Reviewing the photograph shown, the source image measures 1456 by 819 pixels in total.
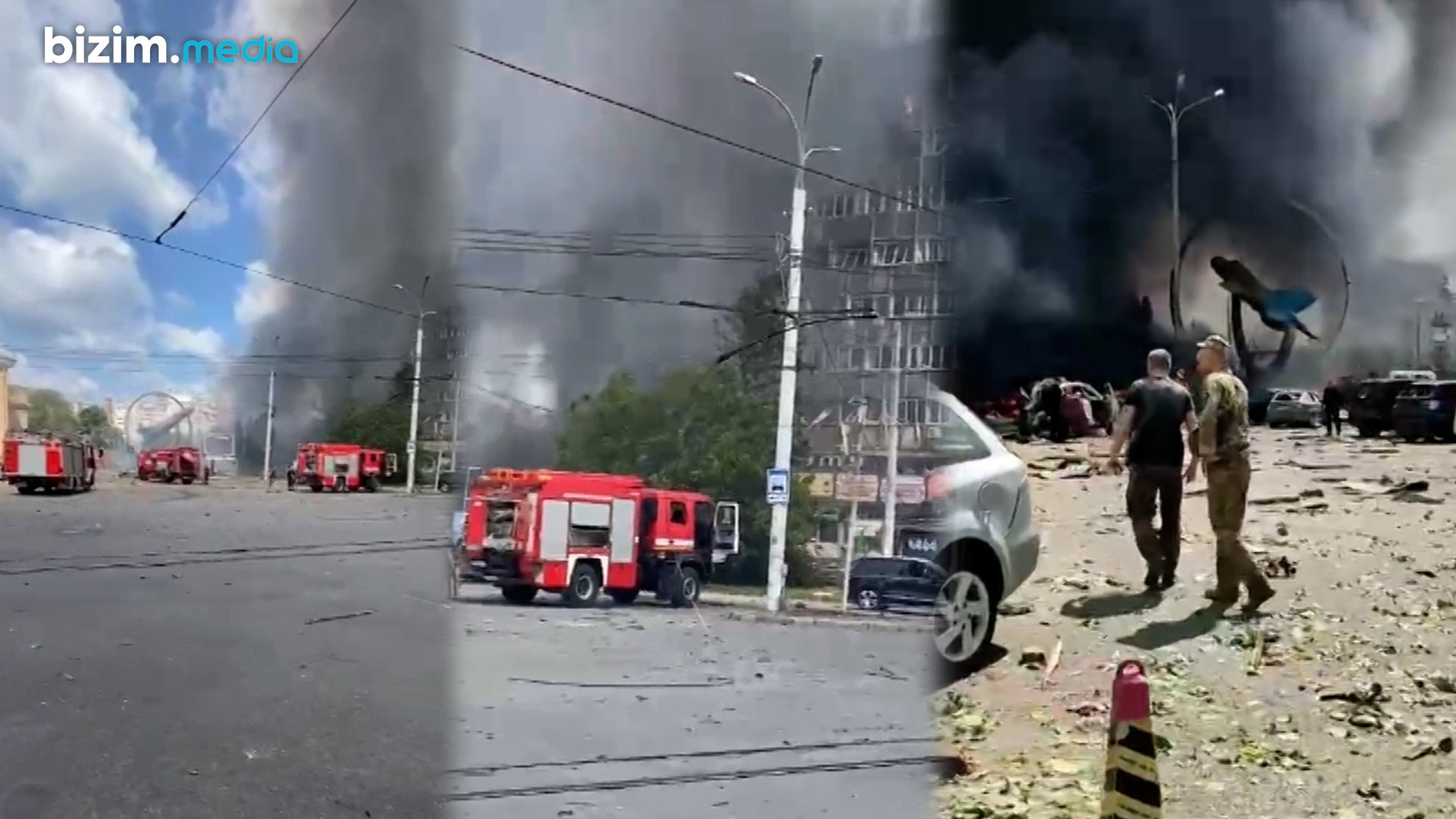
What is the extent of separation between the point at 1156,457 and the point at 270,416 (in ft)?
8.67

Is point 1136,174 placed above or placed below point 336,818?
above

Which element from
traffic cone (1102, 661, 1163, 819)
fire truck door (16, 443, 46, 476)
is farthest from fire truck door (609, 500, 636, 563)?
fire truck door (16, 443, 46, 476)

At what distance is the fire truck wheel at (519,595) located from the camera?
3152 millimetres

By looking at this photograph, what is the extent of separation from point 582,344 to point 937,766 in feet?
4.83

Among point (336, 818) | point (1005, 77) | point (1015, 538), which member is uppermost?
point (1005, 77)

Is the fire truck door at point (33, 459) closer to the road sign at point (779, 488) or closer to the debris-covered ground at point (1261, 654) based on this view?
the road sign at point (779, 488)

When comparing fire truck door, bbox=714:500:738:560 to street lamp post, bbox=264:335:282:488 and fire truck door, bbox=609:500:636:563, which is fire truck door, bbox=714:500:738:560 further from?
street lamp post, bbox=264:335:282:488

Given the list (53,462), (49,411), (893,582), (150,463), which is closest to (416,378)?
(150,463)

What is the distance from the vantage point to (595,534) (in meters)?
3.10

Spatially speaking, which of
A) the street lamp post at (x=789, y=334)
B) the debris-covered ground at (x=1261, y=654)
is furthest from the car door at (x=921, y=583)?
the street lamp post at (x=789, y=334)

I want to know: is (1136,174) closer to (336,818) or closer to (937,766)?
(937,766)

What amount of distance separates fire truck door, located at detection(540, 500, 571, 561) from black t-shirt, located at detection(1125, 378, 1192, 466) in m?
1.64

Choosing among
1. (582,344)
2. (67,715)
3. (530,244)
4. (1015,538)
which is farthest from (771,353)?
(67,715)

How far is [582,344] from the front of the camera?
10.4ft
